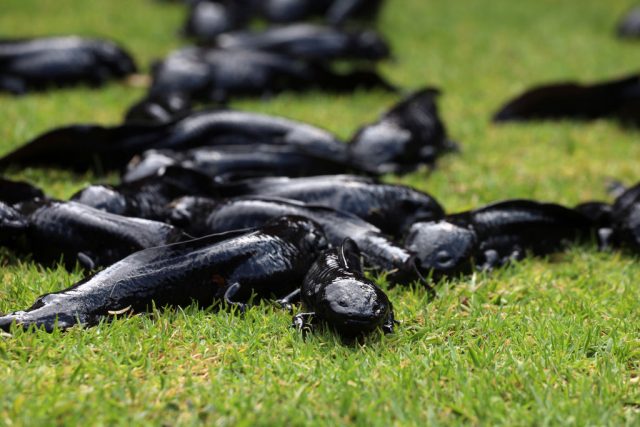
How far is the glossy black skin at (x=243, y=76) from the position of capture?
339 inches

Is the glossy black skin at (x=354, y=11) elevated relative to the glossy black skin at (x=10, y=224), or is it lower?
elevated

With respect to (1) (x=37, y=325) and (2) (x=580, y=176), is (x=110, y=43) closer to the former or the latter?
(2) (x=580, y=176)

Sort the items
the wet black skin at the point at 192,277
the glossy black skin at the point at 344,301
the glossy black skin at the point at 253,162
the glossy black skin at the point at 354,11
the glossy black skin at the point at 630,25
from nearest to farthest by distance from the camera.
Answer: the glossy black skin at the point at 344,301 < the wet black skin at the point at 192,277 < the glossy black skin at the point at 253,162 < the glossy black skin at the point at 630,25 < the glossy black skin at the point at 354,11

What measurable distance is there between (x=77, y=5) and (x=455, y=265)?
10.4 meters

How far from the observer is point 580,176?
675 cm

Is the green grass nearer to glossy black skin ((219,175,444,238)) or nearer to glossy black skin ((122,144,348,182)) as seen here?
glossy black skin ((219,175,444,238))

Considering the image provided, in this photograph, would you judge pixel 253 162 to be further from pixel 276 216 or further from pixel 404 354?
pixel 404 354

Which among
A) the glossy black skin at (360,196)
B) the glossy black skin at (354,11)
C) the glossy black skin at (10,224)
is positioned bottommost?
the glossy black skin at (360,196)

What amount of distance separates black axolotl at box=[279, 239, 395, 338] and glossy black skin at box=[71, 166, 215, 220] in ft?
4.41

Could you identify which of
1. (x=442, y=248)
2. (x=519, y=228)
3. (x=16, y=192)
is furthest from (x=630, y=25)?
(x=16, y=192)

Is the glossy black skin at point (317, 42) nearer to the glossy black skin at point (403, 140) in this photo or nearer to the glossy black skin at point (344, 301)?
the glossy black skin at point (403, 140)

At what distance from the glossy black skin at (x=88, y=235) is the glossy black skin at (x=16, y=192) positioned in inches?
15.9

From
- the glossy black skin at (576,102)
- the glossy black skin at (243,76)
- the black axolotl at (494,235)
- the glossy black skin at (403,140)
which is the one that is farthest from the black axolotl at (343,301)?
the glossy black skin at (243,76)

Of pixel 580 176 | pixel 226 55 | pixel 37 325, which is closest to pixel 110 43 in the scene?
pixel 226 55
